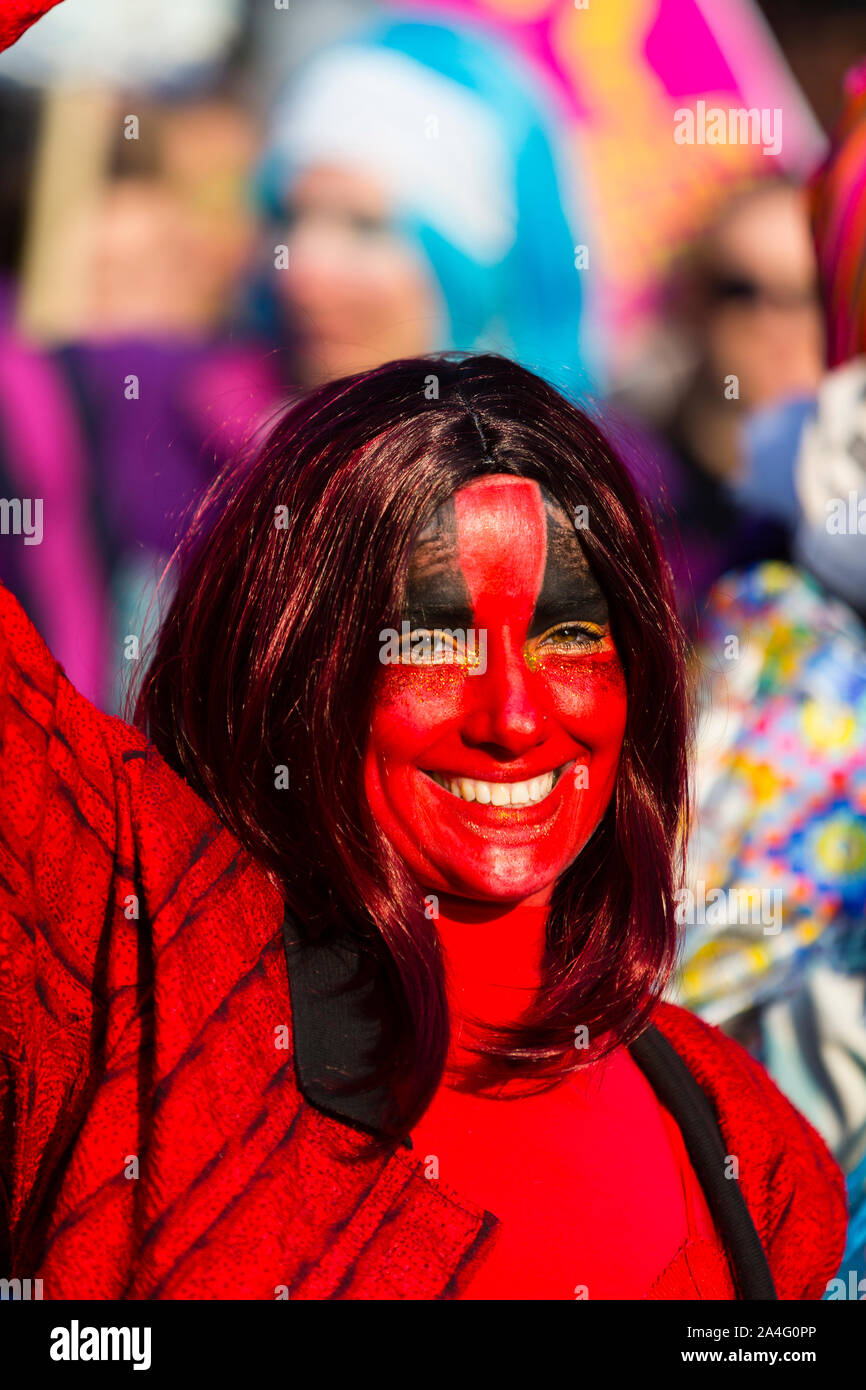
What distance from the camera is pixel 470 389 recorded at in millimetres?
1300

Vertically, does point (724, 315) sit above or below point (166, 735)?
above

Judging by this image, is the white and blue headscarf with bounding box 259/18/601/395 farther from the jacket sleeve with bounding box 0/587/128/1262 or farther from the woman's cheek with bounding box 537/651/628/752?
the jacket sleeve with bounding box 0/587/128/1262

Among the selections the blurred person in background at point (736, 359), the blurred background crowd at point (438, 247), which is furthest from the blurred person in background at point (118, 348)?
the blurred person in background at point (736, 359)

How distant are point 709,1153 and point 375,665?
62 cm

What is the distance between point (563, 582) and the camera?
1261mm

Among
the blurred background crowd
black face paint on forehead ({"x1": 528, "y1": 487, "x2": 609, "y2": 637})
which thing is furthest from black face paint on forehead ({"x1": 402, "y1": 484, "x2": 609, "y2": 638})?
the blurred background crowd

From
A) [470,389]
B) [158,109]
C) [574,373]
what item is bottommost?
[470,389]

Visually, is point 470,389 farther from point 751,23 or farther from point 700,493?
point 751,23

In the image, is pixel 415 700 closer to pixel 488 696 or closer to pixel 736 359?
pixel 488 696

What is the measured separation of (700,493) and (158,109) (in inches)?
→ 48.4

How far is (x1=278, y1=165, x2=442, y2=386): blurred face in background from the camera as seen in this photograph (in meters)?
2.45

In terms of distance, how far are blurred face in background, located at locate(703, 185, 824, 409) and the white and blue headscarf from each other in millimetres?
285

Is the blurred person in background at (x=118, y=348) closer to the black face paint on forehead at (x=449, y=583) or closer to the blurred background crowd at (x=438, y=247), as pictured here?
the blurred background crowd at (x=438, y=247)
